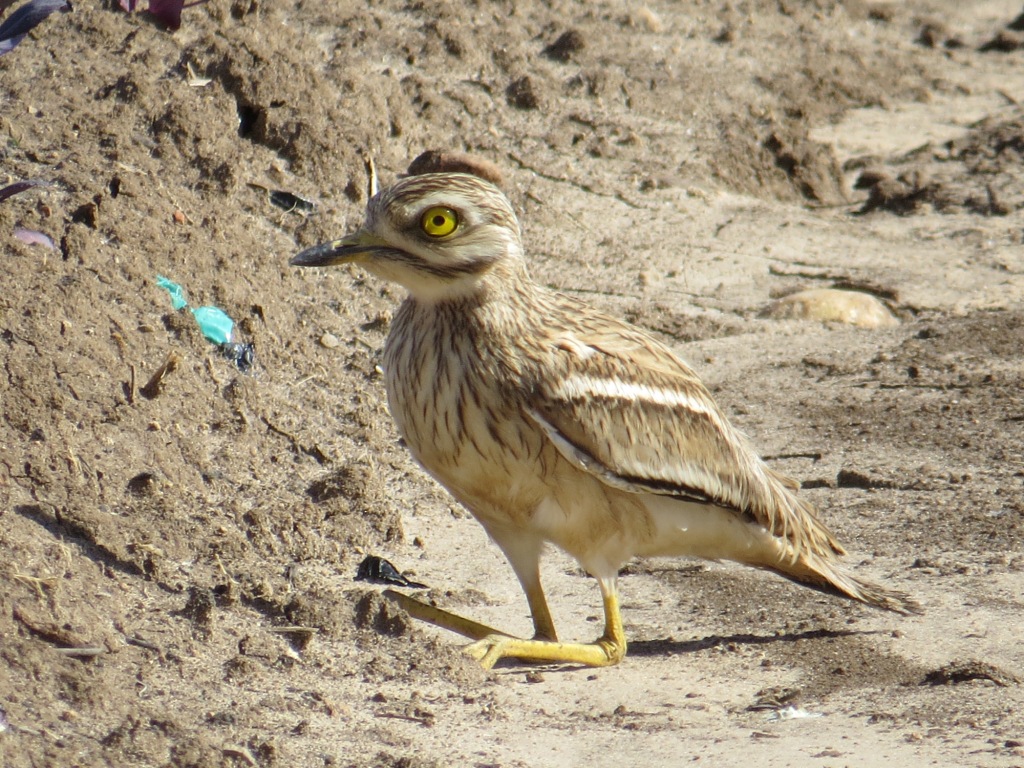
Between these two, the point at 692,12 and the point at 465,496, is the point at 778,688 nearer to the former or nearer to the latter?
the point at 465,496

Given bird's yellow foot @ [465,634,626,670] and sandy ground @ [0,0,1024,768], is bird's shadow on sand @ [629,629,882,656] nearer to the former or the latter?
sandy ground @ [0,0,1024,768]

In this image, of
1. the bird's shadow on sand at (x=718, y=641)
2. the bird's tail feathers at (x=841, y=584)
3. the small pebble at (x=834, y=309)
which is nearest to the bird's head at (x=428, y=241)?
the bird's shadow on sand at (x=718, y=641)

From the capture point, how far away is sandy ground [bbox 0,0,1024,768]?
3.96 m

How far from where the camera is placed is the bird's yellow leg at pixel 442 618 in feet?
15.3

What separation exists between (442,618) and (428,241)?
48.5 inches

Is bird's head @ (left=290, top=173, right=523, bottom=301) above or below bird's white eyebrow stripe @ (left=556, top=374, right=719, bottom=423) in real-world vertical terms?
above

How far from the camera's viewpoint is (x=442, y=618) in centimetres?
466

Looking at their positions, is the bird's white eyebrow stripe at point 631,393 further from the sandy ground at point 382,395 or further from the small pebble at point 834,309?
the small pebble at point 834,309

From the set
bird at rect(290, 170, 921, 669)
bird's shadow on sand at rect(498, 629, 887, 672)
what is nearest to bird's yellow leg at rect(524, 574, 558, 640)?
bird at rect(290, 170, 921, 669)

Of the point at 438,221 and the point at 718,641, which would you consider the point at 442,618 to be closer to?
the point at 718,641

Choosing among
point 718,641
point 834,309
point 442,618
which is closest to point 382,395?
point 442,618

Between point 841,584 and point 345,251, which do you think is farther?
point 841,584

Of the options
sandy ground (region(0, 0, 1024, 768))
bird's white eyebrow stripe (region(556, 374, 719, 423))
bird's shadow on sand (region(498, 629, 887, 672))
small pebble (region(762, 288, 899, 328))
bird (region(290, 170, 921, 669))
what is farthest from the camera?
small pebble (region(762, 288, 899, 328))

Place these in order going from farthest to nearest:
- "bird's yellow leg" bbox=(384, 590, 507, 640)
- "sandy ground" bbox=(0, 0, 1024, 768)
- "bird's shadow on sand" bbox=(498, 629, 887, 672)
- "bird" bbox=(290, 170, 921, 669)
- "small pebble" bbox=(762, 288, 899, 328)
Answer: "small pebble" bbox=(762, 288, 899, 328), "bird's shadow on sand" bbox=(498, 629, 887, 672), "bird's yellow leg" bbox=(384, 590, 507, 640), "bird" bbox=(290, 170, 921, 669), "sandy ground" bbox=(0, 0, 1024, 768)
